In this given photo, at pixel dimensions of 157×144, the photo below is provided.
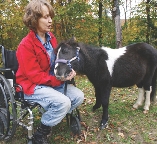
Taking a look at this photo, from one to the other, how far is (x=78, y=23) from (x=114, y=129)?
25.5 feet

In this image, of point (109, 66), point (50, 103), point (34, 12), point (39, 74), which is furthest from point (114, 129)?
point (34, 12)

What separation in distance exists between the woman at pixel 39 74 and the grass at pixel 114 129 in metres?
0.58

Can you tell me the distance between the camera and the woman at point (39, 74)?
2.60 m

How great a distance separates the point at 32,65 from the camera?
260cm

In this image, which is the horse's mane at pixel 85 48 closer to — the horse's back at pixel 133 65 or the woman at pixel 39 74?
the woman at pixel 39 74

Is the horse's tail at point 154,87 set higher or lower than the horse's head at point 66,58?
lower

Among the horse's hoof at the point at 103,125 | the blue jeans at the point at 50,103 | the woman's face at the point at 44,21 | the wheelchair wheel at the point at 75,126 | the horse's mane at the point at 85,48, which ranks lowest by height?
the horse's hoof at the point at 103,125

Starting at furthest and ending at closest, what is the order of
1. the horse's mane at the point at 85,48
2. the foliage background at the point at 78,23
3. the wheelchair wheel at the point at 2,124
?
the foliage background at the point at 78,23
the horse's mane at the point at 85,48
the wheelchair wheel at the point at 2,124

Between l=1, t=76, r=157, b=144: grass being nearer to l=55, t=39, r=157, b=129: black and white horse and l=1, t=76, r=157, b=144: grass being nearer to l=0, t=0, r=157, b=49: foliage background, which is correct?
l=55, t=39, r=157, b=129: black and white horse

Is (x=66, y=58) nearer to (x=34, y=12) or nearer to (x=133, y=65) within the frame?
(x=34, y=12)

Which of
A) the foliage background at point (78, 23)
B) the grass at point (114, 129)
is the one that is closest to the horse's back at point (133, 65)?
the grass at point (114, 129)

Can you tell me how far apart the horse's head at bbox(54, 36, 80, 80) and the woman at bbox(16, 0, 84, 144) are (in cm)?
10

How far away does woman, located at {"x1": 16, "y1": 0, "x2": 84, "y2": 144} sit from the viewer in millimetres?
2598

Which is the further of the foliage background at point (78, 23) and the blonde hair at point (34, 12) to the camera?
the foliage background at point (78, 23)
